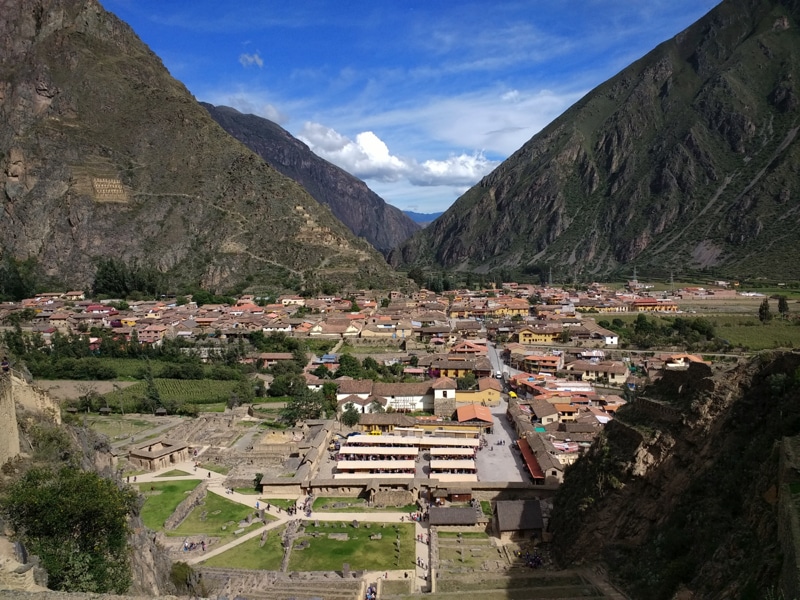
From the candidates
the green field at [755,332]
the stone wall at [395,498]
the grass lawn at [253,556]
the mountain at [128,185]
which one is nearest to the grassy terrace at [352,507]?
the stone wall at [395,498]

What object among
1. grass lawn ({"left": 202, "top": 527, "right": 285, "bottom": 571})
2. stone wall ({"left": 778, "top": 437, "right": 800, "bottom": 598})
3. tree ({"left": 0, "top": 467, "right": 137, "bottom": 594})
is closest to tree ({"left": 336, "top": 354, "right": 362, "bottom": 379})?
grass lawn ({"left": 202, "top": 527, "right": 285, "bottom": 571})

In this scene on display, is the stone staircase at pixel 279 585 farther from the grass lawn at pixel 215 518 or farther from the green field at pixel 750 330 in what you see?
the green field at pixel 750 330

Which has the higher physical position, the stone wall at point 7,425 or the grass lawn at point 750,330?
the stone wall at point 7,425

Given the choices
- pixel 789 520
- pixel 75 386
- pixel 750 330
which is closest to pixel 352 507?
pixel 789 520

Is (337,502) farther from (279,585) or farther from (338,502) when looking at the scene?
(279,585)

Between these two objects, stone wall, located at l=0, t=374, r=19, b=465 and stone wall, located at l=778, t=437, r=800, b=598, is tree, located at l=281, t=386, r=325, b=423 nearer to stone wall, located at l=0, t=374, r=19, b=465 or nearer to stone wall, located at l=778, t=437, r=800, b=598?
stone wall, located at l=0, t=374, r=19, b=465

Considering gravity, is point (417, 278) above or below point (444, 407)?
above
